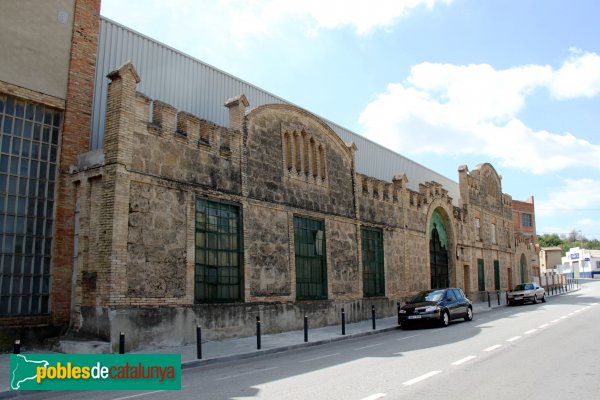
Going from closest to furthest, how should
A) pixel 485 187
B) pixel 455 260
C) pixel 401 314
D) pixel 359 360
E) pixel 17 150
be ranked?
pixel 359 360 → pixel 17 150 → pixel 401 314 → pixel 455 260 → pixel 485 187

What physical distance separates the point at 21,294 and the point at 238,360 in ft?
19.3

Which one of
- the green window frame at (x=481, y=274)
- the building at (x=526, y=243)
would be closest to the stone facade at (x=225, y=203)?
the green window frame at (x=481, y=274)

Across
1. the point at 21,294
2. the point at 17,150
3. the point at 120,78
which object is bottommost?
the point at 21,294

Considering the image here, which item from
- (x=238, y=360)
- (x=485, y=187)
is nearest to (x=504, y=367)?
(x=238, y=360)

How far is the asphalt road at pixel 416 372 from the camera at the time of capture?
7.79 m

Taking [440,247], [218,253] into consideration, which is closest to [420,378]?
[218,253]

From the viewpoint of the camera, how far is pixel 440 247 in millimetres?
32969

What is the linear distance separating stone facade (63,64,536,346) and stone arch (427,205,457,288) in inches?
106

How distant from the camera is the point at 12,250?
13.6 m

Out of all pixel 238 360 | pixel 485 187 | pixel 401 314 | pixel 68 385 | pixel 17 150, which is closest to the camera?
pixel 68 385

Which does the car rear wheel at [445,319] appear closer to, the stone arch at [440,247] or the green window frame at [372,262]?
the green window frame at [372,262]

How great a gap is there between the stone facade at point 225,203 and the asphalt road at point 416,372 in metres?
3.16

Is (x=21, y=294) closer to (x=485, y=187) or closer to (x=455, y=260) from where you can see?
(x=455, y=260)

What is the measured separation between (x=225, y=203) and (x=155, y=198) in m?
2.90
